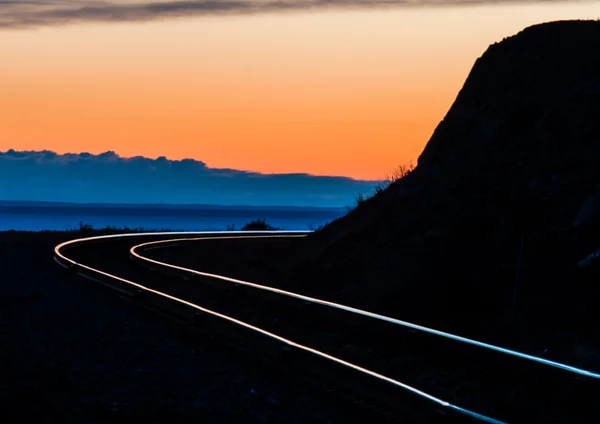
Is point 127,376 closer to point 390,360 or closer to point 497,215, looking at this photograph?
point 390,360

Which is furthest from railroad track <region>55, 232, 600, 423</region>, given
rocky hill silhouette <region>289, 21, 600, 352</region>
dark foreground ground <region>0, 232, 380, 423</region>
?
rocky hill silhouette <region>289, 21, 600, 352</region>

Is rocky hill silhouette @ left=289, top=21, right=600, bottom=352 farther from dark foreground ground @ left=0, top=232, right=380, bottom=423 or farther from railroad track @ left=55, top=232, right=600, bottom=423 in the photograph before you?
dark foreground ground @ left=0, top=232, right=380, bottom=423

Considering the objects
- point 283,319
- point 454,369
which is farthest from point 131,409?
point 283,319

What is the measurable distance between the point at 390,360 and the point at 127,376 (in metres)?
3.49

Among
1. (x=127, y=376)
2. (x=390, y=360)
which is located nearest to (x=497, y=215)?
→ (x=390, y=360)

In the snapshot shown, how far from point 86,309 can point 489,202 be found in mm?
8442

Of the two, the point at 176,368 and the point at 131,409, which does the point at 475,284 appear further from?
the point at 131,409

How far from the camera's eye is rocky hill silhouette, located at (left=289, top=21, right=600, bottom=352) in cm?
1510

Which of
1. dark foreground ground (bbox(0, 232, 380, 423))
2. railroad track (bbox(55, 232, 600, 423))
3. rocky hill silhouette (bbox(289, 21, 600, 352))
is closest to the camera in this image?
dark foreground ground (bbox(0, 232, 380, 423))

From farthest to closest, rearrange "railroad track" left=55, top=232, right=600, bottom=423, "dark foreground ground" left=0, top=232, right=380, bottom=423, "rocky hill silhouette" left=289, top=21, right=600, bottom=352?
1. "rocky hill silhouette" left=289, top=21, right=600, bottom=352
2. "railroad track" left=55, top=232, right=600, bottom=423
3. "dark foreground ground" left=0, top=232, right=380, bottom=423

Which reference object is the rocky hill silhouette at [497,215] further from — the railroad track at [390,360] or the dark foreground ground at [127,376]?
the dark foreground ground at [127,376]

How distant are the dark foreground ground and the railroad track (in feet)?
1.29

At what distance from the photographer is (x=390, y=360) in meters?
11.1

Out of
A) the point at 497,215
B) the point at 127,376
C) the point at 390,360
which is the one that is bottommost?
the point at 390,360
